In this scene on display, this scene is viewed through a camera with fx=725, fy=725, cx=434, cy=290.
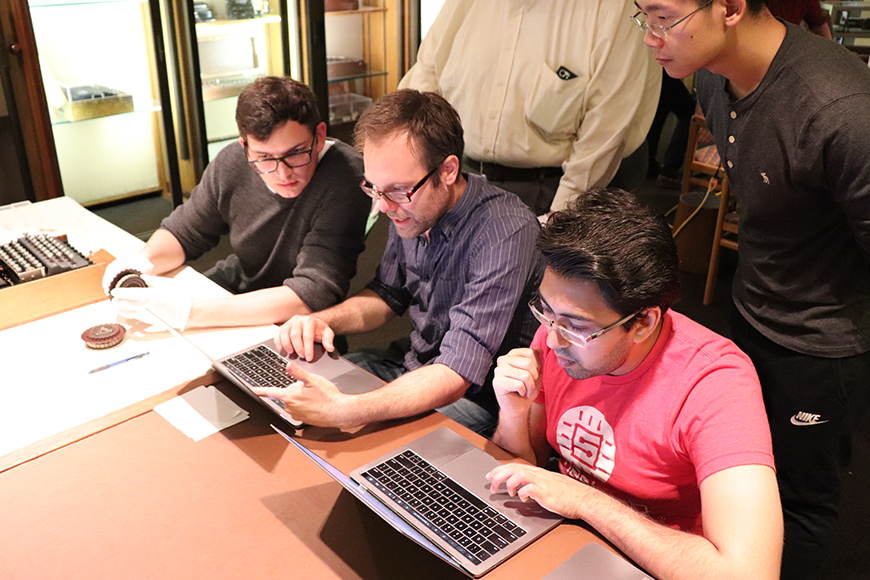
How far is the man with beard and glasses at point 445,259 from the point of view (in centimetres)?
147

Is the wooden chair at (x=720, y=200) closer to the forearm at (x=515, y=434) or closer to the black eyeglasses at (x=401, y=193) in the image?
the black eyeglasses at (x=401, y=193)

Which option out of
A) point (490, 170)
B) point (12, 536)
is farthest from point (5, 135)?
point (12, 536)

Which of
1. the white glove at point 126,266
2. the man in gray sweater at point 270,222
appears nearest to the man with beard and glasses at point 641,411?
the man in gray sweater at point 270,222

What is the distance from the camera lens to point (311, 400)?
1.25 meters

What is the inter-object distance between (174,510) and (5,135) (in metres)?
2.86

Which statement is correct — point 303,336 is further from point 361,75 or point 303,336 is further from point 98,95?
point 361,75

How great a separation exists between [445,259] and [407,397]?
42 cm

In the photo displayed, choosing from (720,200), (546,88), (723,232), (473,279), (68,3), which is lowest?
(723,232)

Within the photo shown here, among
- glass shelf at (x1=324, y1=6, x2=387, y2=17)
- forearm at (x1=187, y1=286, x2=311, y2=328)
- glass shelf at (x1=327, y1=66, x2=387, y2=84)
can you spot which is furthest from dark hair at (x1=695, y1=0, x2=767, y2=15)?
glass shelf at (x1=327, y1=66, x2=387, y2=84)

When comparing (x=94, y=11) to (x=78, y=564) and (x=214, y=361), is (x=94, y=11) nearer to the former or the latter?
(x=214, y=361)

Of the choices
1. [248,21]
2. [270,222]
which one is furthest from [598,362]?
[248,21]

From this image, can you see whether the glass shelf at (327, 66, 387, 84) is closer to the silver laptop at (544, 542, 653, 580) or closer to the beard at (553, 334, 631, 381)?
the beard at (553, 334, 631, 381)

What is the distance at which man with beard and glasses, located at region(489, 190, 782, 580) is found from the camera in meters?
0.99

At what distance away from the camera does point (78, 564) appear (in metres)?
1.04
